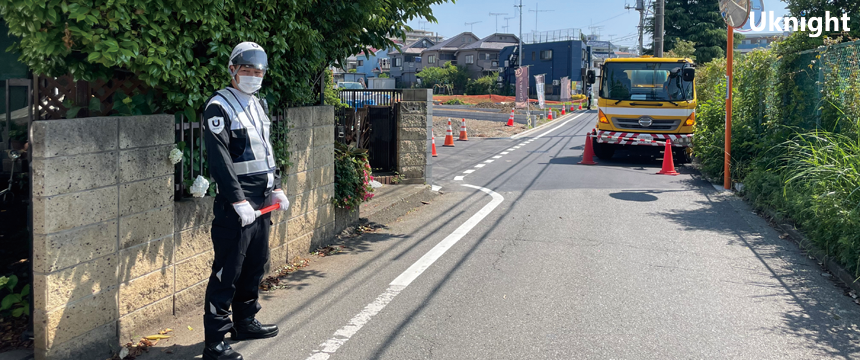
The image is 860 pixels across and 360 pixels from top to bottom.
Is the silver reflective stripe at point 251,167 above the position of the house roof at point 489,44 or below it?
below

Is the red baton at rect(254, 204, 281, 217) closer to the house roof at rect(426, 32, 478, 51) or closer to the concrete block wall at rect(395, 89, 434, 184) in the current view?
the concrete block wall at rect(395, 89, 434, 184)

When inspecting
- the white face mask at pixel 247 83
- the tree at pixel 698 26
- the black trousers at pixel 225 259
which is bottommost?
the black trousers at pixel 225 259

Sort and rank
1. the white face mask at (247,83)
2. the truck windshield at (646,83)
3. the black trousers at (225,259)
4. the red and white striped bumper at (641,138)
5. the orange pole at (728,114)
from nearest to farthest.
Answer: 1. the black trousers at (225,259)
2. the white face mask at (247,83)
3. the orange pole at (728,114)
4. the red and white striped bumper at (641,138)
5. the truck windshield at (646,83)

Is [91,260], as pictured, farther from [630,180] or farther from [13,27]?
[630,180]

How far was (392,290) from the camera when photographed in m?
5.85

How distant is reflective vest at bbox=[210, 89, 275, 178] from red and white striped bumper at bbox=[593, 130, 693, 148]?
544 inches

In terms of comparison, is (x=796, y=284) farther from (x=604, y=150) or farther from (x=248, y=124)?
(x=604, y=150)

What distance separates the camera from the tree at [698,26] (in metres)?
51.5

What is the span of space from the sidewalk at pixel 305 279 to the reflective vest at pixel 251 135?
3.92 ft

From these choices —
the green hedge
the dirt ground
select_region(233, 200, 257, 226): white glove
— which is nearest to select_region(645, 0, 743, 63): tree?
the dirt ground

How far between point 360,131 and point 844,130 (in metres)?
6.97

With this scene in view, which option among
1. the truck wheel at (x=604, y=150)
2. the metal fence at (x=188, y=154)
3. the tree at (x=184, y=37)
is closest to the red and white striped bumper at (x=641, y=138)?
the truck wheel at (x=604, y=150)

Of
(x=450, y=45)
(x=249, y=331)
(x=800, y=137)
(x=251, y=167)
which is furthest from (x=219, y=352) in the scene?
(x=450, y=45)

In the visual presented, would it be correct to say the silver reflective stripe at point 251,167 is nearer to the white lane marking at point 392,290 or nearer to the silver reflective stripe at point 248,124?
the silver reflective stripe at point 248,124
